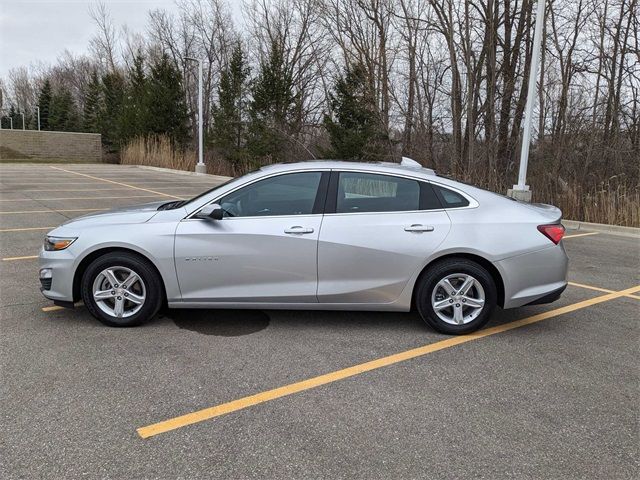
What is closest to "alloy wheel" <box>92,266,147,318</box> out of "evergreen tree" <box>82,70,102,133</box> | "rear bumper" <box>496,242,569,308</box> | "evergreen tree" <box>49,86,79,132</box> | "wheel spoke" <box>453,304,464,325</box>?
"wheel spoke" <box>453,304,464,325</box>

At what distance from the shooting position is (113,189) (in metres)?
17.1

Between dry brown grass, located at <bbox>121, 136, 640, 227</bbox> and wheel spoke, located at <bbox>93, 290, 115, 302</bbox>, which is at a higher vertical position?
dry brown grass, located at <bbox>121, 136, 640, 227</bbox>

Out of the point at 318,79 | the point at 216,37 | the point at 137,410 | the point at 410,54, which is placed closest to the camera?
the point at 137,410

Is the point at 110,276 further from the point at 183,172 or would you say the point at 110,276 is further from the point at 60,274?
the point at 183,172

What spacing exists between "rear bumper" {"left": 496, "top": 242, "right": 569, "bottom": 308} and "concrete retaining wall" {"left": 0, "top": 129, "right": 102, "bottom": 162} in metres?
42.6

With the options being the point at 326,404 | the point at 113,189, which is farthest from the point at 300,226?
the point at 113,189

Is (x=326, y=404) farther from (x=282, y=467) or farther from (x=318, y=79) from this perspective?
(x=318, y=79)

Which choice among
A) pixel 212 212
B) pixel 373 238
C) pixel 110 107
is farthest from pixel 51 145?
pixel 373 238

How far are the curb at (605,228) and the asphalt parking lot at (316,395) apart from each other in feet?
18.5

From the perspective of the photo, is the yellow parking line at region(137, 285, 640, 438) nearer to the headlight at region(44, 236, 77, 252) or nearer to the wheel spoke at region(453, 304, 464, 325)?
the wheel spoke at region(453, 304, 464, 325)

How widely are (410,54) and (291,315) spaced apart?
1737 centimetres

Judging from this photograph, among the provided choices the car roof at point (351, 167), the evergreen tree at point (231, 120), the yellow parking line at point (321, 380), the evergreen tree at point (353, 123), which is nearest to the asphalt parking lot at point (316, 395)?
the yellow parking line at point (321, 380)

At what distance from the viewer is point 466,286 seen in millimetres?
4391

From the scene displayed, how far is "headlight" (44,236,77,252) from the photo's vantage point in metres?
4.48
